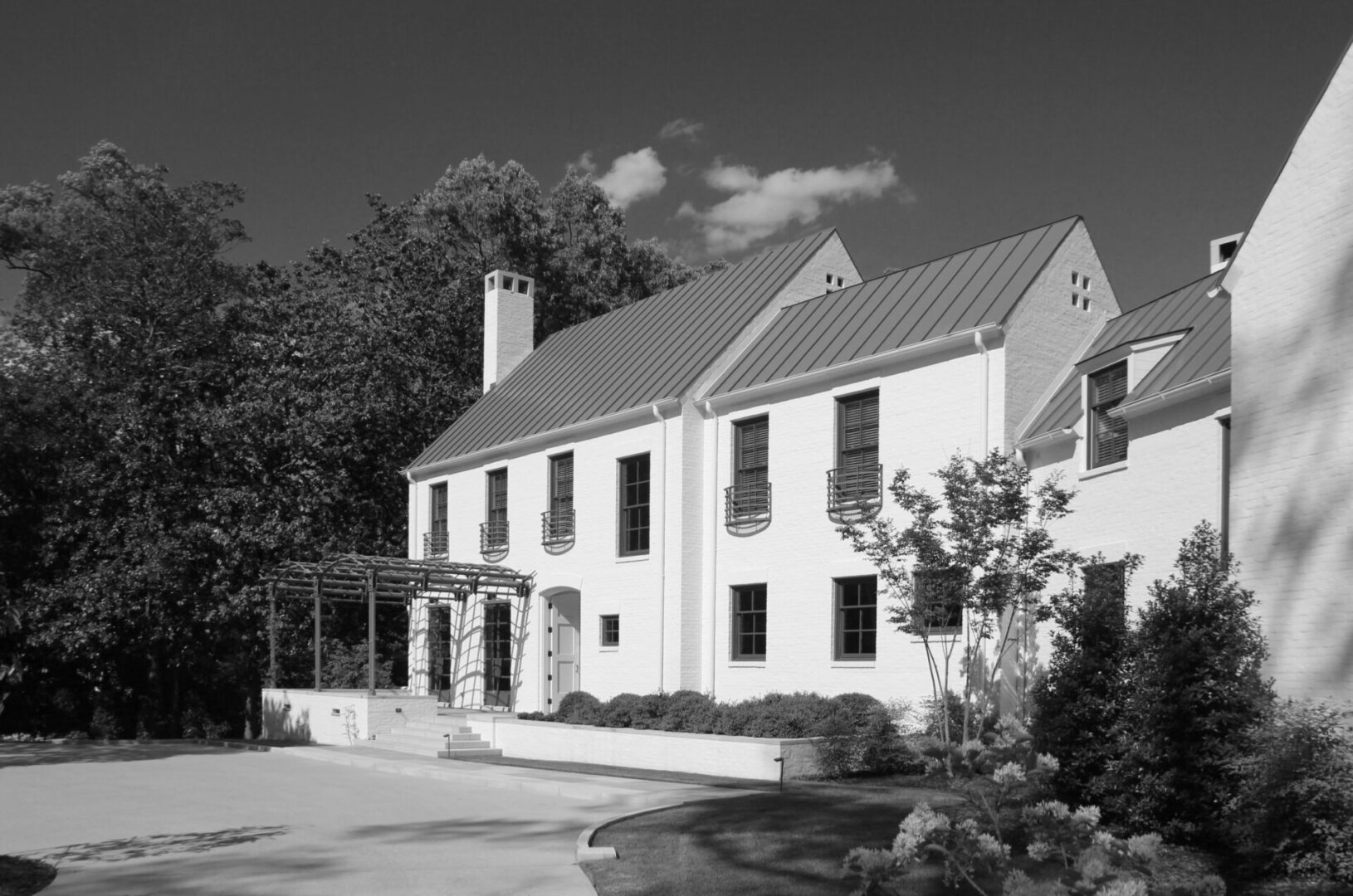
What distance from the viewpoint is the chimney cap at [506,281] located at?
35.9 metres

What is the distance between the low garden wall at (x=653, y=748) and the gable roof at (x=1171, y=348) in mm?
5914

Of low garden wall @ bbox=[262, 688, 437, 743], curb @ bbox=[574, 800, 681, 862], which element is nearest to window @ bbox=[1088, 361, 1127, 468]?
curb @ bbox=[574, 800, 681, 862]

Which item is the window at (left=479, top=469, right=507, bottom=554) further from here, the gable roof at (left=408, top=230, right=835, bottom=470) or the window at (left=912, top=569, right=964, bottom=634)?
the window at (left=912, top=569, right=964, bottom=634)

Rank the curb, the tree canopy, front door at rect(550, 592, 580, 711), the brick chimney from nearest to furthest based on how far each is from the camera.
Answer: the curb → front door at rect(550, 592, 580, 711) → the tree canopy → the brick chimney

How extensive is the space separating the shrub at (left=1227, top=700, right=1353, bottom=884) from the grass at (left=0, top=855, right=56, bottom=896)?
1014 cm

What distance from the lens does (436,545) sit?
33219 mm

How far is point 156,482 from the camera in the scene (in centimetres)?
3228

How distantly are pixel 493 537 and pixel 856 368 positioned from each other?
475 inches

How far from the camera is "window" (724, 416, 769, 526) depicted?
23422mm

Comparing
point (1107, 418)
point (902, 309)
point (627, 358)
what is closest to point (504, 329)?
point (627, 358)

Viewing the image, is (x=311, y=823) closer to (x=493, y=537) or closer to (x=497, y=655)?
(x=497, y=655)

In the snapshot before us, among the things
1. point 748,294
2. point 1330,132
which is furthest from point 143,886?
point 748,294

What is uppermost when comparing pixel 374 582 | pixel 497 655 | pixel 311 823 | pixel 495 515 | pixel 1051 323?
pixel 1051 323

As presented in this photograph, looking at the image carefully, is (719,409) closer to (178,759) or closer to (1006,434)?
(1006,434)
